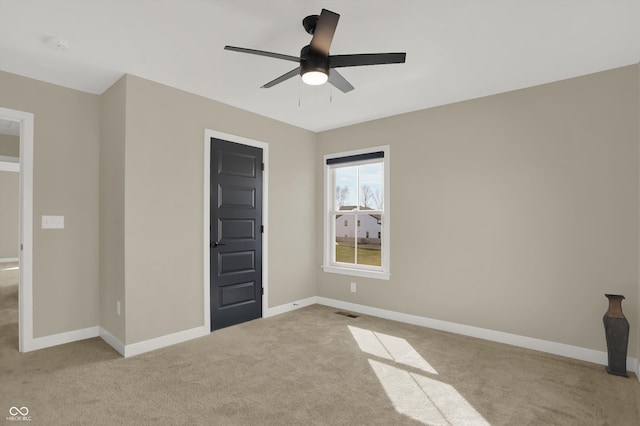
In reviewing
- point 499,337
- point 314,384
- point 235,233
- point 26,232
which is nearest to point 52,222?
point 26,232

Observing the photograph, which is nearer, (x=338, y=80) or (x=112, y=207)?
(x=338, y=80)

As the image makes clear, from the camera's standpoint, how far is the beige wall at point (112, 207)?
10.6 feet

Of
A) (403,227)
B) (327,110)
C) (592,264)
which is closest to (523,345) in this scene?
(592,264)

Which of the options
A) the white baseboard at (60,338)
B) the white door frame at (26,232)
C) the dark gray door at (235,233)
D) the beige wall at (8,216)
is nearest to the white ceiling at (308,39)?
the white door frame at (26,232)

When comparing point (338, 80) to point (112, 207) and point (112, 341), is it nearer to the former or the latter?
point (112, 207)

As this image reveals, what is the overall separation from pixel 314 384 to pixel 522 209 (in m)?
2.63

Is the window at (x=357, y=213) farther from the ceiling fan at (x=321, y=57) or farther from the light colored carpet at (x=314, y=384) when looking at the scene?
the ceiling fan at (x=321, y=57)

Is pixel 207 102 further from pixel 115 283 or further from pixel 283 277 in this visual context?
pixel 283 277

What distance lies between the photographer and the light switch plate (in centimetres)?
337

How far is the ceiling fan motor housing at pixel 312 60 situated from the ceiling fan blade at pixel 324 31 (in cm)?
3

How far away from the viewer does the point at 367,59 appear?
6.97 feet

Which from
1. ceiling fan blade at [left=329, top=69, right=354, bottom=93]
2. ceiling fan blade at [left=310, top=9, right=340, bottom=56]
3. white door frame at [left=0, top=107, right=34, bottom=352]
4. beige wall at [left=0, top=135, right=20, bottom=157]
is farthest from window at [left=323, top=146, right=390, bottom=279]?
beige wall at [left=0, top=135, right=20, bottom=157]

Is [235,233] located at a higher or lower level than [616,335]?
higher

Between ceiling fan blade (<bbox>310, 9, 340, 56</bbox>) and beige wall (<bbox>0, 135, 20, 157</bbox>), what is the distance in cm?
533
